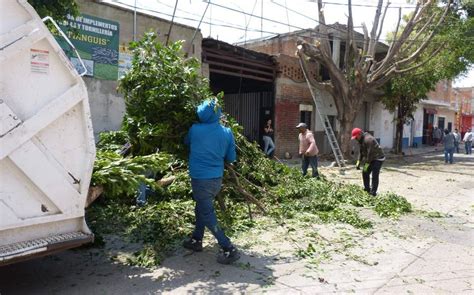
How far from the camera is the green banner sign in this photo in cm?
1002

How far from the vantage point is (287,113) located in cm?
1744

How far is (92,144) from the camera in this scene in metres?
3.82

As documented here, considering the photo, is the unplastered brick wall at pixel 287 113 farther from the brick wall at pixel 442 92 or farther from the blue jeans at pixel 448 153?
the brick wall at pixel 442 92

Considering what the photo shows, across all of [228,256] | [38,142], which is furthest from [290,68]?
[38,142]

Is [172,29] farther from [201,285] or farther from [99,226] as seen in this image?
[201,285]

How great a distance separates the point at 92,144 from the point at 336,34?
1787 cm

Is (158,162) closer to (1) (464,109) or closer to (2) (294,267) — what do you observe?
(2) (294,267)

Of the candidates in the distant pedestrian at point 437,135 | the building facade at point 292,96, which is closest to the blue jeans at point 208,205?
the building facade at point 292,96

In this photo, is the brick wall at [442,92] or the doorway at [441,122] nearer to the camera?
the brick wall at [442,92]

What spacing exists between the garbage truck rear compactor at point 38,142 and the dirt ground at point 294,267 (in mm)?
819

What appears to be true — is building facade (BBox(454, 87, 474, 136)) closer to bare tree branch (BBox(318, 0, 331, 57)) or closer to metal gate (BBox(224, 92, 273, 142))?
bare tree branch (BBox(318, 0, 331, 57))

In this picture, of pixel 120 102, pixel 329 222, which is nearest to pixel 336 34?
pixel 120 102

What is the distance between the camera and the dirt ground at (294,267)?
162 inches

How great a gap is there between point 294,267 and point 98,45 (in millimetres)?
8059
